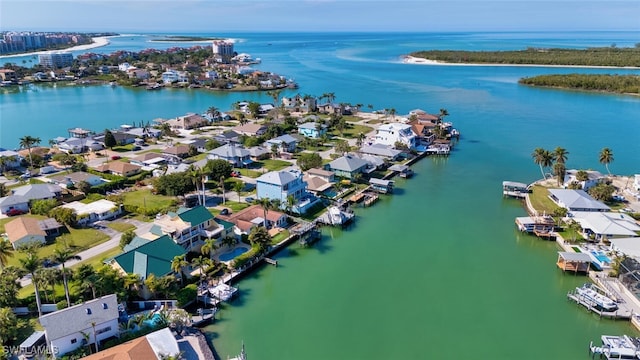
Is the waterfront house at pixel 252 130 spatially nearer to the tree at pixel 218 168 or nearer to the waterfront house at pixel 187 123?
the waterfront house at pixel 187 123

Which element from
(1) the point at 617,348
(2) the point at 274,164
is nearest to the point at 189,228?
(2) the point at 274,164

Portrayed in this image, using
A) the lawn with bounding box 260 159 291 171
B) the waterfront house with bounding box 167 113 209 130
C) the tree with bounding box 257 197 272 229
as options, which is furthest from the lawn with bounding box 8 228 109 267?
the waterfront house with bounding box 167 113 209 130

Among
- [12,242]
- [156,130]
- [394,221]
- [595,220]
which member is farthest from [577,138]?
[12,242]

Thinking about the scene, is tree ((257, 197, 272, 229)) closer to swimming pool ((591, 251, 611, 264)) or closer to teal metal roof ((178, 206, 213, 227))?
teal metal roof ((178, 206, 213, 227))

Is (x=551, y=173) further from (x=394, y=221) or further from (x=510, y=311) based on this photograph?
(x=510, y=311)

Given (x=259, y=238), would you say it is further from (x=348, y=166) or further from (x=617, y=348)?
(x=617, y=348)
